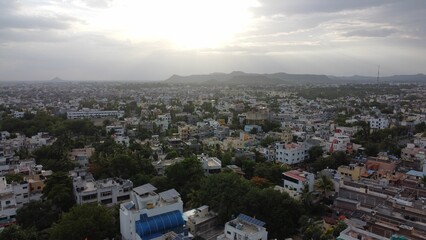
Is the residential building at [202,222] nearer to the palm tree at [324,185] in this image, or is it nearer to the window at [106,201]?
the window at [106,201]

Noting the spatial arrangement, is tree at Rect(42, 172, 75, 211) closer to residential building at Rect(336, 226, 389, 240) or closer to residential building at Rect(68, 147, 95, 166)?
residential building at Rect(68, 147, 95, 166)

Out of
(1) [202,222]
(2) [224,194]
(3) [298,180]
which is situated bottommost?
(1) [202,222]

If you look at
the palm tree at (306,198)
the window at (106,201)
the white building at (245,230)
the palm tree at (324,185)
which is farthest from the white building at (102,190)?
the palm tree at (324,185)

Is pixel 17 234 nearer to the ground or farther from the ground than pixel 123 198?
farther from the ground

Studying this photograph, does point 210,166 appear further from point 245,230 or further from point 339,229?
point 339,229

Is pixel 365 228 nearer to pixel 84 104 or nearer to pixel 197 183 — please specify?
pixel 197 183

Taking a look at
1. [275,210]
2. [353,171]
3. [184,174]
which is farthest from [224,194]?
[353,171]

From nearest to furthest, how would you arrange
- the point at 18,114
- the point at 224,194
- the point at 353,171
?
1. the point at 224,194
2. the point at 353,171
3. the point at 18,114

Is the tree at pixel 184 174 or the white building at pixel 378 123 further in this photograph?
the white building at pixel 378 123

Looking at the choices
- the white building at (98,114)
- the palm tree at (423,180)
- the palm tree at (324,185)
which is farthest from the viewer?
the white building at (98,114)
